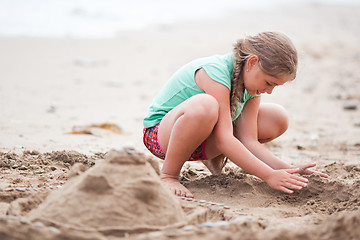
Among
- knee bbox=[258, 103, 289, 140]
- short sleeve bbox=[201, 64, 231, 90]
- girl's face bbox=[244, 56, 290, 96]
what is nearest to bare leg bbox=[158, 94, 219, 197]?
short sleeve bbox=[201, 64, 231, 90]

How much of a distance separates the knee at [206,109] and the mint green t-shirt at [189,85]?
20cm

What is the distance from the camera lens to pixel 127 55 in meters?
9.14

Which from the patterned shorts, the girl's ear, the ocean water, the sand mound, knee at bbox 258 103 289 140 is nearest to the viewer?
the sand mound

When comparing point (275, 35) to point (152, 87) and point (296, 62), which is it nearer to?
point (296, 62)

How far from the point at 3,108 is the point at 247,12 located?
12439mm

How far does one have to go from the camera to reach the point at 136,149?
13.4ft

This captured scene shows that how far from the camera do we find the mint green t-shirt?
10.2 ft

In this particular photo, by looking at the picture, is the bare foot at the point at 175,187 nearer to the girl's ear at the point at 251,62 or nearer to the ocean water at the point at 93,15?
the girl's ear at the point at 251,62

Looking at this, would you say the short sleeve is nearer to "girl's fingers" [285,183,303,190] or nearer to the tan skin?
the tan skin

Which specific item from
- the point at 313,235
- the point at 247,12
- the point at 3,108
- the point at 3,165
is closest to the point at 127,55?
the point at 3,108

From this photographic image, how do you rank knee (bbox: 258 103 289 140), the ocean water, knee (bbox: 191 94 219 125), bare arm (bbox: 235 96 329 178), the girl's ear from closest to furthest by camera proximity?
1. knee (bbox: 191 94 219 125)
2. the girl's ear
3. bare arm (bbox: 235 96 329 178)
4. knee (bbox: 258 103 289 140)
5. the ocean water

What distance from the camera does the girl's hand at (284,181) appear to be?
2.96 meters

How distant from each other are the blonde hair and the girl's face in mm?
29

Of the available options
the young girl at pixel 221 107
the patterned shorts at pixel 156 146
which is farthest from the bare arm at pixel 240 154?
the patterned shorts at pixel 156 146
